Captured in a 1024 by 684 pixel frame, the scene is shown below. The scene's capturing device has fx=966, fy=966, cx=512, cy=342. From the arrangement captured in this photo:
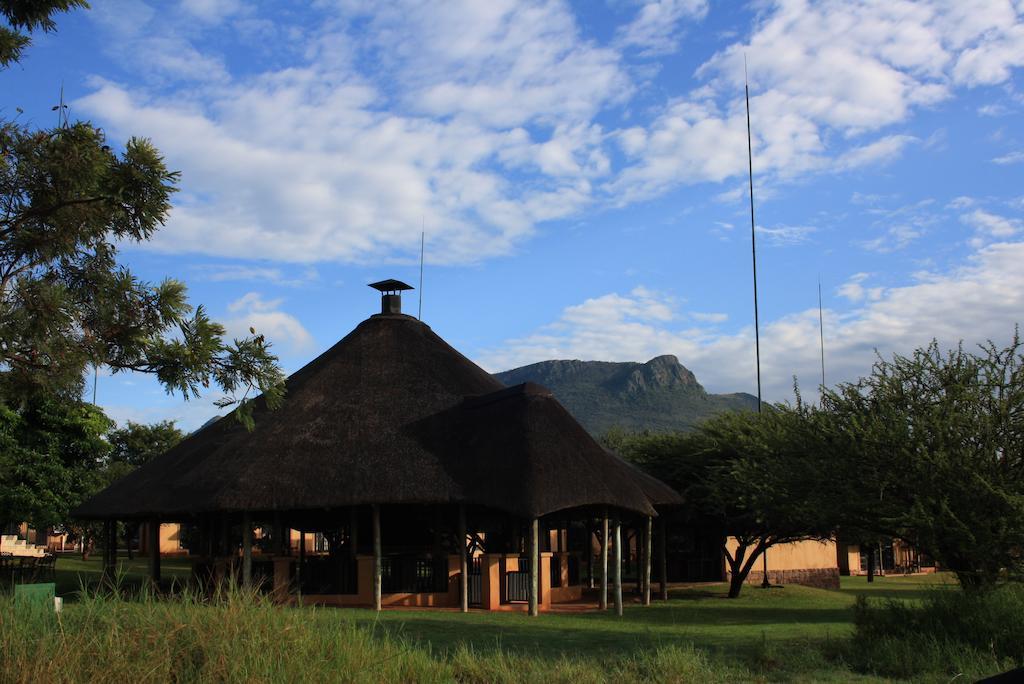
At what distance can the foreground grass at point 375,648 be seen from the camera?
28.4 feet

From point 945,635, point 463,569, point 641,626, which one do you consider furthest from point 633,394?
point 945,635

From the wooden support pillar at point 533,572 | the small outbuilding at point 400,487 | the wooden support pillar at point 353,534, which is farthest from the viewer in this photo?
the wooden support pillar at point 353,534

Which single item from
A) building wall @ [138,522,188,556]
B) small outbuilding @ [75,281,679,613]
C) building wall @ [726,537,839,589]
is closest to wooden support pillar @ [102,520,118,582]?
small outbuilding @ [75,281,679,613]

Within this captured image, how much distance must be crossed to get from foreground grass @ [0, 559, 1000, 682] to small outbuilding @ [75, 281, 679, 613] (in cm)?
319

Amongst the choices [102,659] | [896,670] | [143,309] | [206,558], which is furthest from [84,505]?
[896,670]

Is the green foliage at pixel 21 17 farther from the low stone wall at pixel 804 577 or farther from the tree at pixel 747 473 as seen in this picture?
the low stone wall at pixel 804 577

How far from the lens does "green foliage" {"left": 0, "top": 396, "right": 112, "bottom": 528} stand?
31156mm

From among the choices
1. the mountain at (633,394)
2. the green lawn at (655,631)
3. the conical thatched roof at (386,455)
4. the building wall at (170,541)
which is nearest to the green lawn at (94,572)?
the green lawn at (655,631)

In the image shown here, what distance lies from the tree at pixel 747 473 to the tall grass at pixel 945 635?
3.12m

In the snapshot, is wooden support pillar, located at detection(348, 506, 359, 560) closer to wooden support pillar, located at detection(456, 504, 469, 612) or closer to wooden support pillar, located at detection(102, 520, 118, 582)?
wooden support pillar, located at detection(456, 504, 469, 612)

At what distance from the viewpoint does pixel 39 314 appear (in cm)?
975

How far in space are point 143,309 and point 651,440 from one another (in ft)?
80.8

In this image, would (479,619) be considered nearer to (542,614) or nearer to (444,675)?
(542,614)

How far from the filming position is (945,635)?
46.8 feet
